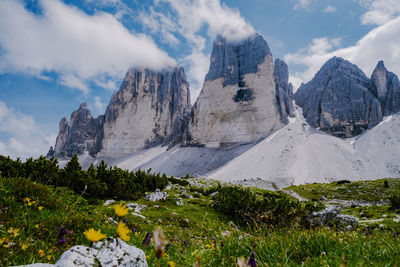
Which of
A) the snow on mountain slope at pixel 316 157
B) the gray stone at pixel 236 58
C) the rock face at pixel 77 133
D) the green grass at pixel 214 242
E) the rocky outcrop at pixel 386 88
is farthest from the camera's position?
the rock face at pixel 77 133

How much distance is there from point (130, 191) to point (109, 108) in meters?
→ 129

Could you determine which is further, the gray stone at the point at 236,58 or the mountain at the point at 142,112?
the mountain at the point at 142,112

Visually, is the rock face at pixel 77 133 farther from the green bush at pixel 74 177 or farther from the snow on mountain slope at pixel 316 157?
the green bush at pixel 74 177

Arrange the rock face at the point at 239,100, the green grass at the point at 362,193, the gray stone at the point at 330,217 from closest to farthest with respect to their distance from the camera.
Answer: the gray stone at the point at 330,217
the green grass at the point at 362,193
the rock face at the point at 239,100

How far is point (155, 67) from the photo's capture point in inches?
5404

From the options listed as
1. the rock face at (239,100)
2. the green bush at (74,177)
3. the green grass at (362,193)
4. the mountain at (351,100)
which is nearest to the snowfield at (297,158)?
the mountain at (351,100)

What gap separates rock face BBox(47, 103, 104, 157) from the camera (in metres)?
143

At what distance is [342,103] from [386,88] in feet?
65.7

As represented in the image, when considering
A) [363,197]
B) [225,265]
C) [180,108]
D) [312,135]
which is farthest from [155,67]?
[225,265]

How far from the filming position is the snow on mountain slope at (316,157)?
61.8m

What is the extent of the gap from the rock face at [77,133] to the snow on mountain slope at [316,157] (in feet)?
342

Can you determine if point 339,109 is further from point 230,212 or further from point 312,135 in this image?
point 230,212

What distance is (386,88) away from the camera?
96.2 metres

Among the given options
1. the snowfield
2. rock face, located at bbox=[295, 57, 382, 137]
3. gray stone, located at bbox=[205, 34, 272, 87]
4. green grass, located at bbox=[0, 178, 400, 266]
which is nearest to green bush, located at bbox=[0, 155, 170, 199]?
green grass, located at bbox=[0, 178, 400, 266]
